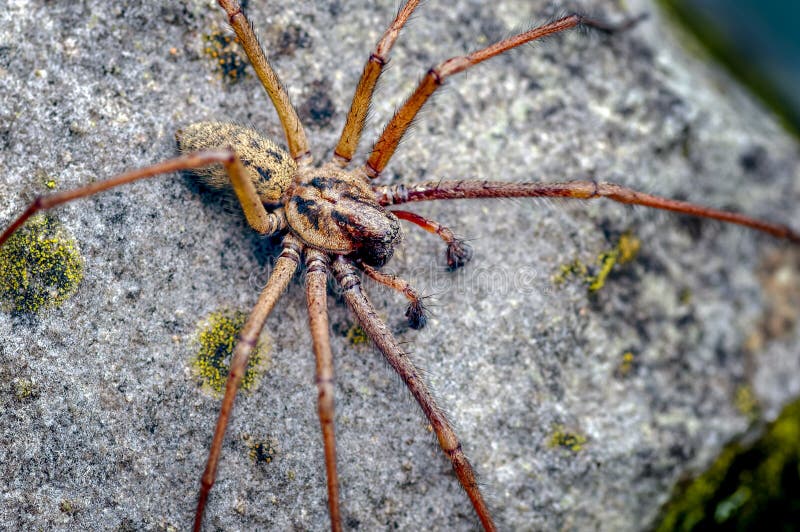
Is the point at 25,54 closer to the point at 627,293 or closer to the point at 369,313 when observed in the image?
the point at 369,313

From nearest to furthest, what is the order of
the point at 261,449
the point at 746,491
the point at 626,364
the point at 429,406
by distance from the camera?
1. the point at 429,406
2. the point at 261,449
3. the point at 626,364
4. the point at 746,491

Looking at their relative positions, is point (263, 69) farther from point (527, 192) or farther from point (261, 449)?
point (261, 449)

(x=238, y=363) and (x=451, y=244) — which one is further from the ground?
(x=451, y=244)

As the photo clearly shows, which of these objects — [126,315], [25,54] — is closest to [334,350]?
[126,315]

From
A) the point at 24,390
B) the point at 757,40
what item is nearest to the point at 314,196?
the point at 24,390

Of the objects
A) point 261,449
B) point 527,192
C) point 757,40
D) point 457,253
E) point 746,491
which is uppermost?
point 757,40

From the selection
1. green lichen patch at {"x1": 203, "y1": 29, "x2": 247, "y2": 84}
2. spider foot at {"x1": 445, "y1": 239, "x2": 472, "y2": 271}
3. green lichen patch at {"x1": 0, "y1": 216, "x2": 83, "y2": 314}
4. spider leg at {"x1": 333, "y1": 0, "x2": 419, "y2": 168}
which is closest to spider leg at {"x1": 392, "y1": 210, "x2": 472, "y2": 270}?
spider foot at {"x1": 445, "y1": 239, "x2": 472, "y2": 271}

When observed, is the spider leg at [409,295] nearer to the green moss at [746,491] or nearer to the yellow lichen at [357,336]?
the yellow lichen at [357,336]

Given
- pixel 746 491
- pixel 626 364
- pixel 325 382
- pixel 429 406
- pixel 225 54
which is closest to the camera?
pixel 325 382
